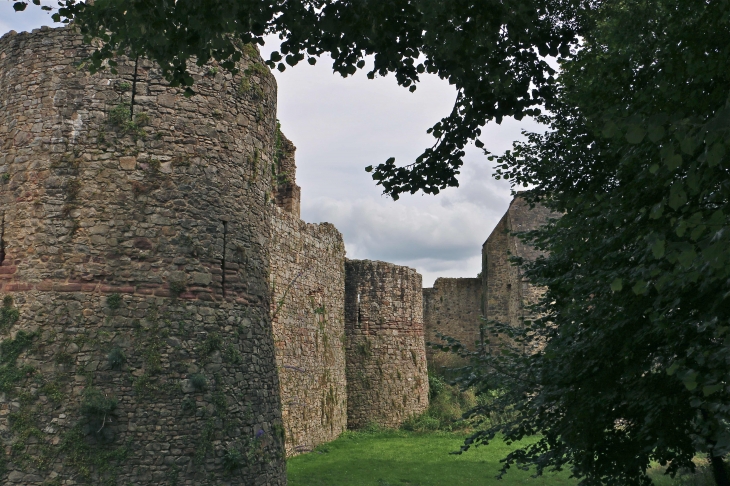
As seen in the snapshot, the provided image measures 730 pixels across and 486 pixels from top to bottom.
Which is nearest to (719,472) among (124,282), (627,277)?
(627,277)

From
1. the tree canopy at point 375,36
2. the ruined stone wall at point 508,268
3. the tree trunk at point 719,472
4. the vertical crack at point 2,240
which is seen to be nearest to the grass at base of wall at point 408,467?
the tree trunk at point 719,472

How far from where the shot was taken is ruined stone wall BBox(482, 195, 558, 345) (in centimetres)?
2409

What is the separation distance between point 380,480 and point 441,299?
16.9 m

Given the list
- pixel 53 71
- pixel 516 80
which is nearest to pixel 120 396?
pixel 53 71

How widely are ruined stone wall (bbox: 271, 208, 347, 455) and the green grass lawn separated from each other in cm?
76

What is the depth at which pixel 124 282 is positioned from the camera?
6758 millimetres

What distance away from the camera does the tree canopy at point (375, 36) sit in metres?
4.93

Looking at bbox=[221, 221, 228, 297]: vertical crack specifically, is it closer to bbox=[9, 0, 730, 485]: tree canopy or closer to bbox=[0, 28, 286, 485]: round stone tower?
bbox=[0, 28, 286, 485]: round stone tower

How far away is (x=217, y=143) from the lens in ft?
24.7

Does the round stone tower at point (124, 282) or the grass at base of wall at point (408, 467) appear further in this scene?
the grass at base of wall at point (408, 467)

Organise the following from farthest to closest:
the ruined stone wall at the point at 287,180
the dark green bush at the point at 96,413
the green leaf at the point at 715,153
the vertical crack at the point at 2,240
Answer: the ruined stone wall at the point at 287,180
the vertical crack at the point at 2,240
the dark green bush at the point at 96,413
the green leaf at the point at 715,153

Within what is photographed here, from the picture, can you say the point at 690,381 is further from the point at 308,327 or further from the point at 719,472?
the point at 308,327

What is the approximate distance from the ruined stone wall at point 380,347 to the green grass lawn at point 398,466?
1.74 m

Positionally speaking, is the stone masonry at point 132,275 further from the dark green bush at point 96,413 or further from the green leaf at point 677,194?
the green leaf at point 677,194
